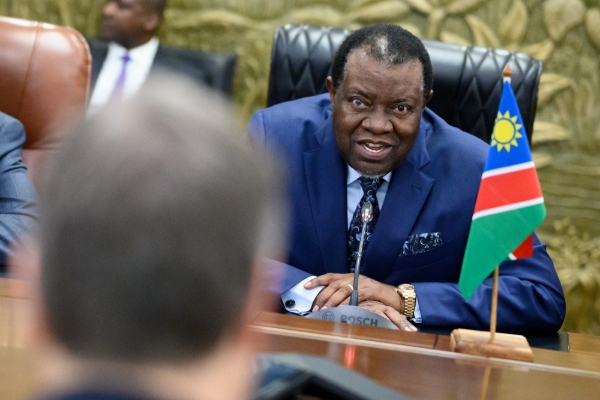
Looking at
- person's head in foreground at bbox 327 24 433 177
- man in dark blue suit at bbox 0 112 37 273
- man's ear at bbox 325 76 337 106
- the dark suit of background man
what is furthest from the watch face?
the dark suit of background man

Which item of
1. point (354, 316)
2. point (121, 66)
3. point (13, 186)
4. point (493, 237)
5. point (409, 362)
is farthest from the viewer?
point (121, 66)

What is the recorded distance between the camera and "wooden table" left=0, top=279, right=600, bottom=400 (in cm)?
120

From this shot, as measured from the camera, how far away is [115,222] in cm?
45

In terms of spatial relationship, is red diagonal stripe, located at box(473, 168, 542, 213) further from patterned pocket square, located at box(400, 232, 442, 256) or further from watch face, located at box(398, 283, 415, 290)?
patterned pocket square, located at box(400, 232, 442, 256)

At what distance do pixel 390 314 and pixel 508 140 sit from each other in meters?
0.59

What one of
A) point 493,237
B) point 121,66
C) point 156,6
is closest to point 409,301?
point 493,237

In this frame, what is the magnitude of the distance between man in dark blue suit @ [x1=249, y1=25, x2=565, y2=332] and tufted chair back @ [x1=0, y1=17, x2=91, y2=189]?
769mm

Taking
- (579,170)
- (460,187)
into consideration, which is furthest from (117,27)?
(579,170)

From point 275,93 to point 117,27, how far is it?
157cm

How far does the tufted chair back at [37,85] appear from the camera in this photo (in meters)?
2.59

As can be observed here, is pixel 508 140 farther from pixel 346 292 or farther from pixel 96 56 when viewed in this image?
pixel 96 56

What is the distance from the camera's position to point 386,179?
2262 mm

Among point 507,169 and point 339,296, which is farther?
point 339,296

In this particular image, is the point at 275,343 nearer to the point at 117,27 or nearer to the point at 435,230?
the point at 435,230
